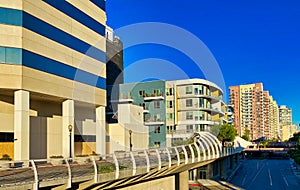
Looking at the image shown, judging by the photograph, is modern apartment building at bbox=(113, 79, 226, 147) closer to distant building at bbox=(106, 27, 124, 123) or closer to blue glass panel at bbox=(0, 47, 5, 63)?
distant building at bbox=(106, 27, 124, 123)

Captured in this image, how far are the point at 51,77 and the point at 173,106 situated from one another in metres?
36.8

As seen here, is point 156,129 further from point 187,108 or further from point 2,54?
point 2,54

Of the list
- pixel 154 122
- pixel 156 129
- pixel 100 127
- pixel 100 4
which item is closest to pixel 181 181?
pixel 100 127

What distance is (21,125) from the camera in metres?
26.8

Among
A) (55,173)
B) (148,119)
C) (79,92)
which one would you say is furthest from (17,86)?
(148,119)

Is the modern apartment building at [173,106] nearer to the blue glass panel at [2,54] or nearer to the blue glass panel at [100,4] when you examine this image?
the blue glass panel at [100,4]

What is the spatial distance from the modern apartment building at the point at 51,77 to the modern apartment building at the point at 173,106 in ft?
66.2

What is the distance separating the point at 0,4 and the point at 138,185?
52.7 feet

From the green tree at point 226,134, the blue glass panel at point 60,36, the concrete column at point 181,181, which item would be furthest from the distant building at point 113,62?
the concrete column at point 181,181

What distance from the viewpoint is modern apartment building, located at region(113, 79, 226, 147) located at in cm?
5994

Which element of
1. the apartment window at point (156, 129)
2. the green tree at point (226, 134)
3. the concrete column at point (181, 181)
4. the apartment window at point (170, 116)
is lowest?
the concrete column at point (181, 181)

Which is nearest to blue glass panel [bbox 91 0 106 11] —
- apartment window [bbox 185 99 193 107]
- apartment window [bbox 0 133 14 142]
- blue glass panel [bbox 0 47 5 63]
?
blue glass panel [bbox 0 47 5 63]

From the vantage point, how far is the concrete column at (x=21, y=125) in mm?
26547

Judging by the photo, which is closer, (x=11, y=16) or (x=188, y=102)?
(x=11, y=16)
